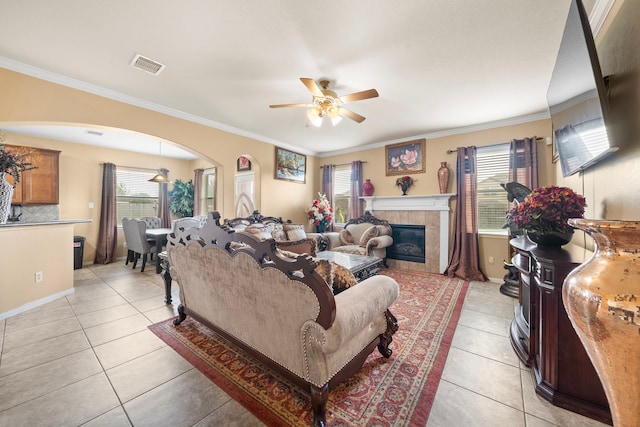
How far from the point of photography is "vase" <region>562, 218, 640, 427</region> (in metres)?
0.57

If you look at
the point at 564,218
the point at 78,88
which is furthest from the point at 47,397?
the point at 564,218

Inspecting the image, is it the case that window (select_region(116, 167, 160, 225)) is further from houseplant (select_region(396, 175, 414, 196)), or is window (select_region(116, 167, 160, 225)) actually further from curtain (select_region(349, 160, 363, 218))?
houseplant (select_region(396, 175, 414, 196))

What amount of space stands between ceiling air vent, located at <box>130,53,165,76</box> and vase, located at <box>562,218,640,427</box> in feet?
10.9

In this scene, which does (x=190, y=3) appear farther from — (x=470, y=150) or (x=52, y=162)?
(x=52, y=162)

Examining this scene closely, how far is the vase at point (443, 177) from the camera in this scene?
4.21m

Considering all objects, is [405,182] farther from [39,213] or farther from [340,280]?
[39,213]

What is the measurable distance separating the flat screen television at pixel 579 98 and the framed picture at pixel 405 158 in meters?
2.55

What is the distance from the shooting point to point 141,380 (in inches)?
63.5

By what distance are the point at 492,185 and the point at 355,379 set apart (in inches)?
154

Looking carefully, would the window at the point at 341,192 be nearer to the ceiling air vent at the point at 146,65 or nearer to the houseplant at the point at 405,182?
the houseplant at the point at 405,182

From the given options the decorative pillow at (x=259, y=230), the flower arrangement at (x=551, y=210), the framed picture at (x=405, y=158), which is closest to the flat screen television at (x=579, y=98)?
the flower arrangement at (x=551, y=210)

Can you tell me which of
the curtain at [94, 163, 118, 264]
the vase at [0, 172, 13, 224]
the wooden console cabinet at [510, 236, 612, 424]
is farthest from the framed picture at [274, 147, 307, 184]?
the wooden console cabinet at [510, 236, 612, 424]

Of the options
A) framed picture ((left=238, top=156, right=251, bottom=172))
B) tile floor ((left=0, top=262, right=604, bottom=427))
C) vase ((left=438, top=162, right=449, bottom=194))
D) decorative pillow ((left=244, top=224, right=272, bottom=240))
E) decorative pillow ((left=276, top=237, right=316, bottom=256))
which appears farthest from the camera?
framed picture ((left=238, top=156, right=251, bottom=172))

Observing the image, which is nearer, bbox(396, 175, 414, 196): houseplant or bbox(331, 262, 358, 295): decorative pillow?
bbox(331, 262, 358, 295): decorative pillow
